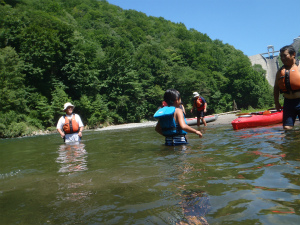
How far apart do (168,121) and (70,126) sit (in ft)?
14.7

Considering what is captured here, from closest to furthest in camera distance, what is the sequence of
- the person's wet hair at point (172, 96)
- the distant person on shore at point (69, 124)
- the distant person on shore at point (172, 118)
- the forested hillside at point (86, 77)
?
the distant person on shore at point (172, 118), the person's wet hair at point (172, 96), the distant person on shore at point (69, 124), the forested hillside at point (86, 77)

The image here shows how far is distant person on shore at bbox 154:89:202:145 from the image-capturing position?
18.7 feet

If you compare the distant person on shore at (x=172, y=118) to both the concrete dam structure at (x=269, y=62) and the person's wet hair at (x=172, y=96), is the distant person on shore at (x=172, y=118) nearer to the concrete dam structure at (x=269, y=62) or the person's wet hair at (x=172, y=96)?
the person's wet hair at (x=172, y=96)

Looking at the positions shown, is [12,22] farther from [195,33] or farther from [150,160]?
[195,33]

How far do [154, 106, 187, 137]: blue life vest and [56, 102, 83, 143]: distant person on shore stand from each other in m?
4.10

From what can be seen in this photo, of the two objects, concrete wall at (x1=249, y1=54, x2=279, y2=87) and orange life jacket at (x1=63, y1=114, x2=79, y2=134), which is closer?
orange life jacket at (x1=63, y1=114, x2=79, y2=134)

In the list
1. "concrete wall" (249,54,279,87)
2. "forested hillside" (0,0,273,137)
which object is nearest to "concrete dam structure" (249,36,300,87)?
"concrete wall" (249,54,279,87)

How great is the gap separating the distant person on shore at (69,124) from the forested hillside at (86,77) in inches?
830

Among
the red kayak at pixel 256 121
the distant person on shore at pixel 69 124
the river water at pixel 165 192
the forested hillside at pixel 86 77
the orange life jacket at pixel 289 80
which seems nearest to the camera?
the river water at pixel 165 192

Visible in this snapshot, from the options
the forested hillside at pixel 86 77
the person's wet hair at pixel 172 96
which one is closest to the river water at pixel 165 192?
the person's wet hair at pixel 172 96

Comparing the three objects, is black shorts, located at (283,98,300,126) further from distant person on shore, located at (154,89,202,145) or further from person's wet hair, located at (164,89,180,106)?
person's wet hair, located at (164,89,180,106)

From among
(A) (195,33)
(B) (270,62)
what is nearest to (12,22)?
(A) (195,33)

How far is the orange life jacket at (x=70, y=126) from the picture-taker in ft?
29.2

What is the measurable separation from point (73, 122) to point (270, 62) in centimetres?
13774
